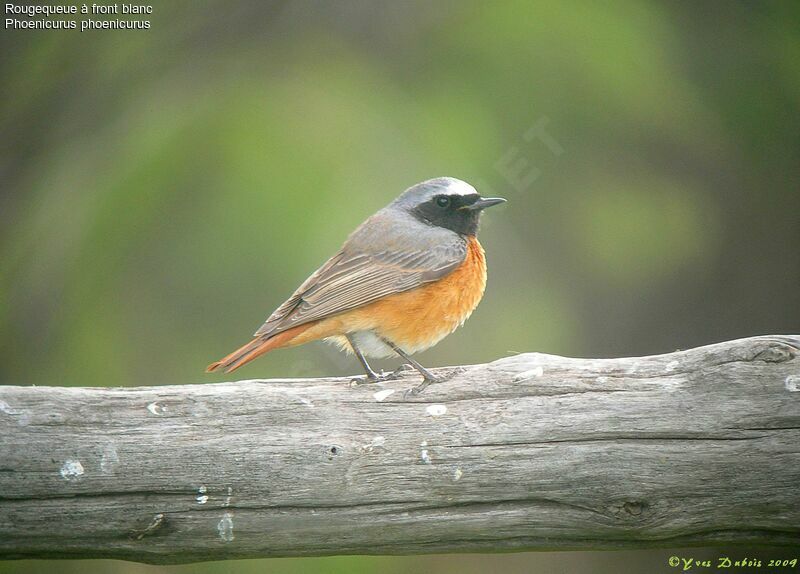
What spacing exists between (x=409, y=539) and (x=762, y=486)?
1.38m

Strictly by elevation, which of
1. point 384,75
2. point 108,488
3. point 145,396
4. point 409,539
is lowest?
point 409,539

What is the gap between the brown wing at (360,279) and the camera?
4977 millimetres

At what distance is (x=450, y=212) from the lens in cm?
587

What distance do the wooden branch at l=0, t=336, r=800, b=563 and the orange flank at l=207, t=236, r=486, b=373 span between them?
1.34 metres

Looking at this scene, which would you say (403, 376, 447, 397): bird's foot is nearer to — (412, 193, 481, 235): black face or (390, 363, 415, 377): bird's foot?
(390, 363, 415, 377): bird's foot

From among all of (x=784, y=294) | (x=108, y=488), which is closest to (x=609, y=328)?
(x=784, y=294)

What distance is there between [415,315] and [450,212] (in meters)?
0.93

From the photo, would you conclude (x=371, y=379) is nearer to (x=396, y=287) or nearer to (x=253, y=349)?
(x=253, y=349)

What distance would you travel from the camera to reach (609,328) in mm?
8047

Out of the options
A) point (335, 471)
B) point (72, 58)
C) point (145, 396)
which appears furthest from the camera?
point (72, 58)

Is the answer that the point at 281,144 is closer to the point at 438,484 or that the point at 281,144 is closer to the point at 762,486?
the point at 438,484

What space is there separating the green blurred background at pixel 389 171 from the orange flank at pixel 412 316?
1812 millimetres

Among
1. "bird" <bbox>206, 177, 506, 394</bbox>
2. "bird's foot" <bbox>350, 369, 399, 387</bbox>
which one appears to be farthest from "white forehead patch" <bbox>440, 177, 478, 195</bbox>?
"bird's foot" <bbox>350, 369, 399, 387</bbox>

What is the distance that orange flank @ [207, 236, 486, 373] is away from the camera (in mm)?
5078
